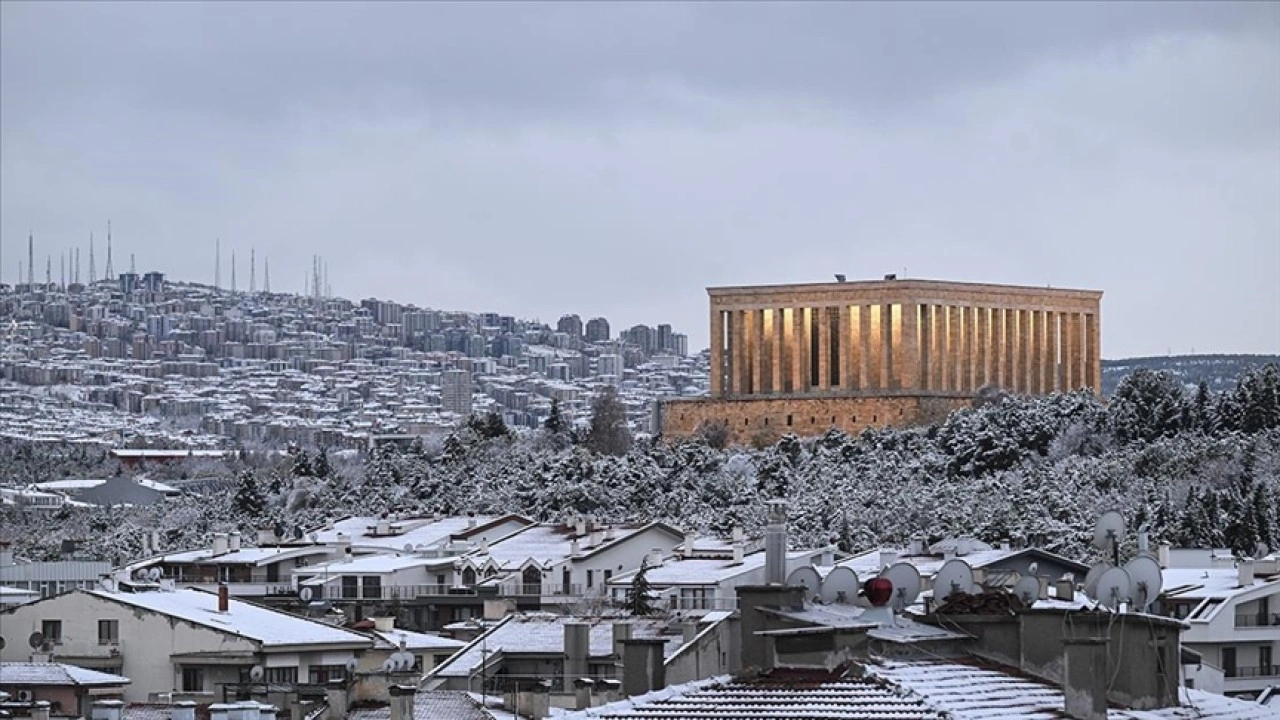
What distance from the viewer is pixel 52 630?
68.1 m

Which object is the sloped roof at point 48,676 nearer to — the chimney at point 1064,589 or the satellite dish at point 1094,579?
the chimney at point 1064,589

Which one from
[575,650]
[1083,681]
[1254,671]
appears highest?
[1083,681]

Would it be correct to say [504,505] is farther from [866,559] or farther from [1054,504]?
[866,559]

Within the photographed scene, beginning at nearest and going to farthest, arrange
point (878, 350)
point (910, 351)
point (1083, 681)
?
point (1083, 681) → point (910, 351) → point (878, 350)

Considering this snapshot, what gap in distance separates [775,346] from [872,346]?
5075 millimetres

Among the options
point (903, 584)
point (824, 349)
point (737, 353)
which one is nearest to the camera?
point (903, 584)

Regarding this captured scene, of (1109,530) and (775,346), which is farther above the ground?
(775,346)

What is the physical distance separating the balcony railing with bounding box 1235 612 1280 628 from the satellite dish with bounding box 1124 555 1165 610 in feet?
106

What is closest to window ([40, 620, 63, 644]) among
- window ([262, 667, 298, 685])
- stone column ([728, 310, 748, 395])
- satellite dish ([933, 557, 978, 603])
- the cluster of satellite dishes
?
window ([262, 667, 298, 685])

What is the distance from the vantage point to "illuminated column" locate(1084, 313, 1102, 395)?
162625 mm

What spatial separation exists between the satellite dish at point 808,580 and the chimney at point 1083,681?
535cm

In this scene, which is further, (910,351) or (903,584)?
(910,351)

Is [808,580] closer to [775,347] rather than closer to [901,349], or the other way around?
[901,349]

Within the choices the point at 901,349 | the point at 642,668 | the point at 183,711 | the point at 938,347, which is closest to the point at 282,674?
the point at 183,711
